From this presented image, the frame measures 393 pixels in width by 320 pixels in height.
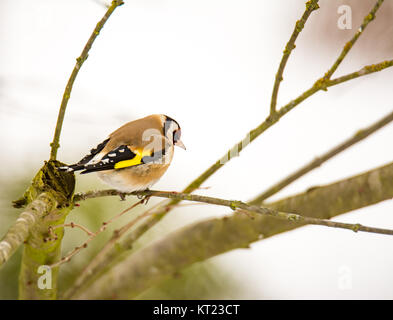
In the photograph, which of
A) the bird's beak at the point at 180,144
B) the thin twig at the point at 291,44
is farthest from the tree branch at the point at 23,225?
the thin twig at the point at 291,44

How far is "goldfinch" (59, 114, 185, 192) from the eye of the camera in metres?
1.45

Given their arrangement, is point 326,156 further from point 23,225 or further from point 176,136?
point 23,225

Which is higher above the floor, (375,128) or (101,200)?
(375,128)

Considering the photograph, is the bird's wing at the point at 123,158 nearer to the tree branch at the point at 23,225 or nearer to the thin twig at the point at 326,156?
the tree branch at the point at 23,225

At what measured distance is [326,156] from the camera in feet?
5.74

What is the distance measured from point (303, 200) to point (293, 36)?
63cm

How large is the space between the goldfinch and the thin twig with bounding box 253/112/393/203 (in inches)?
16.0

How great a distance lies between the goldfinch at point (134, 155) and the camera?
4.76 ft

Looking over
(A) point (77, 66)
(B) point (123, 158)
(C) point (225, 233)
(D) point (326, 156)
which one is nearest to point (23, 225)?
(A) point (77, 66)

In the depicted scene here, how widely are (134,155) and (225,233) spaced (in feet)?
1.59

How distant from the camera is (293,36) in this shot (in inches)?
49.4

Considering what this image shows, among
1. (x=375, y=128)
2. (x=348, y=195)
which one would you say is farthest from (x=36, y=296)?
(x=375, y=128)

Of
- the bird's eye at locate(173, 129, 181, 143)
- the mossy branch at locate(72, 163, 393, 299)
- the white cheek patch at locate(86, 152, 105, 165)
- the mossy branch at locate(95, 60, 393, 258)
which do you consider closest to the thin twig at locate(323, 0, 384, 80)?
the mossy branch at locate(95, 60, 393, 258)
